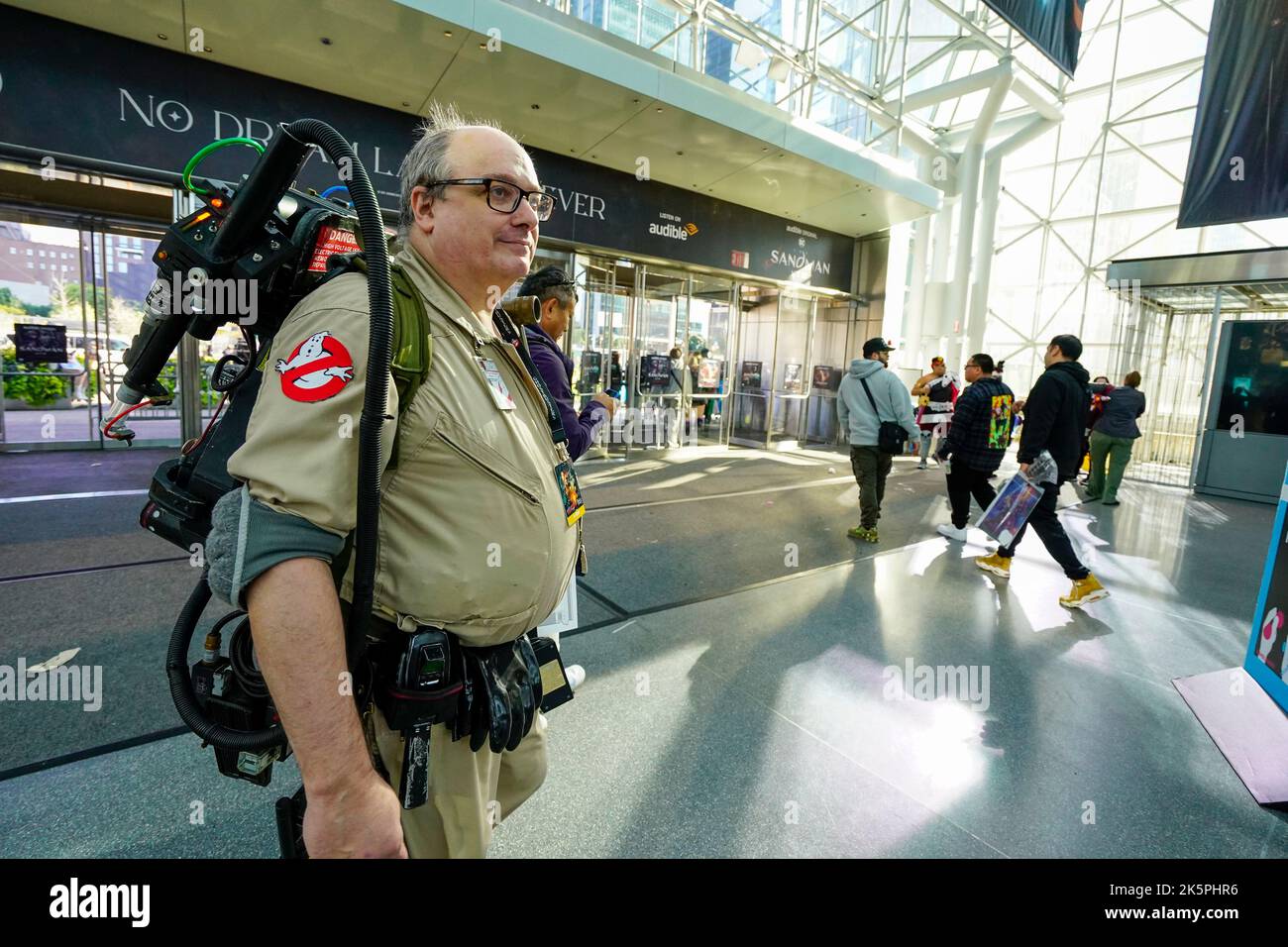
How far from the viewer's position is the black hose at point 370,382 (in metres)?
0.91

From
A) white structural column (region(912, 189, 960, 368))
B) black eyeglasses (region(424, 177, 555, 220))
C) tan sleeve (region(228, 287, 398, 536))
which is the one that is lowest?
tan sleeve (region(228, 287, 398, 536))

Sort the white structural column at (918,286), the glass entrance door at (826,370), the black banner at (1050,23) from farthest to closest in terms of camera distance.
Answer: the white structural column at (918,286), the glass entrance door at (826,370), the black banner at (1050,23)

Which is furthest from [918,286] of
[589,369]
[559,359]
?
[559,359]

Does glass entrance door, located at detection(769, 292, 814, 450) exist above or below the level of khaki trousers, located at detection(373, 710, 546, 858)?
above

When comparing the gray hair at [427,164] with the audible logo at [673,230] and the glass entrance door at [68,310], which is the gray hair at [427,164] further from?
the audible logo at [673,230]

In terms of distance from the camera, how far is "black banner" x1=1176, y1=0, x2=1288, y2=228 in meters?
6.88

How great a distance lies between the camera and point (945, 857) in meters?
2.04

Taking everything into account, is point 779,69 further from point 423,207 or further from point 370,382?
point 370,382

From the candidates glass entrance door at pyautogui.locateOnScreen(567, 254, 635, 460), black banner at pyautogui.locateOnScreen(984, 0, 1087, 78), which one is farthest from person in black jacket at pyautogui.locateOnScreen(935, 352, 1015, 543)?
glass entrance door at pyautogui.locateOnScreen(567, 254, 635, 460)

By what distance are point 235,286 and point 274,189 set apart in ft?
0.62

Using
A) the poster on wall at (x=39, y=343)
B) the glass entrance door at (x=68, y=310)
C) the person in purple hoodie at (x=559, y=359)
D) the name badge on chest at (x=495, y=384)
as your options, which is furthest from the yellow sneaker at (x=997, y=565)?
the poster on wall at (x=39, y=343)

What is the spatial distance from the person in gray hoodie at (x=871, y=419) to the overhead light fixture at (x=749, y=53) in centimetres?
757

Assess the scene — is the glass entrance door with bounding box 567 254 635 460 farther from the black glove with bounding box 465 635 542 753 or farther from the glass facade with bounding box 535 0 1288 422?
the black glove with bounding box 465 635 542 753
